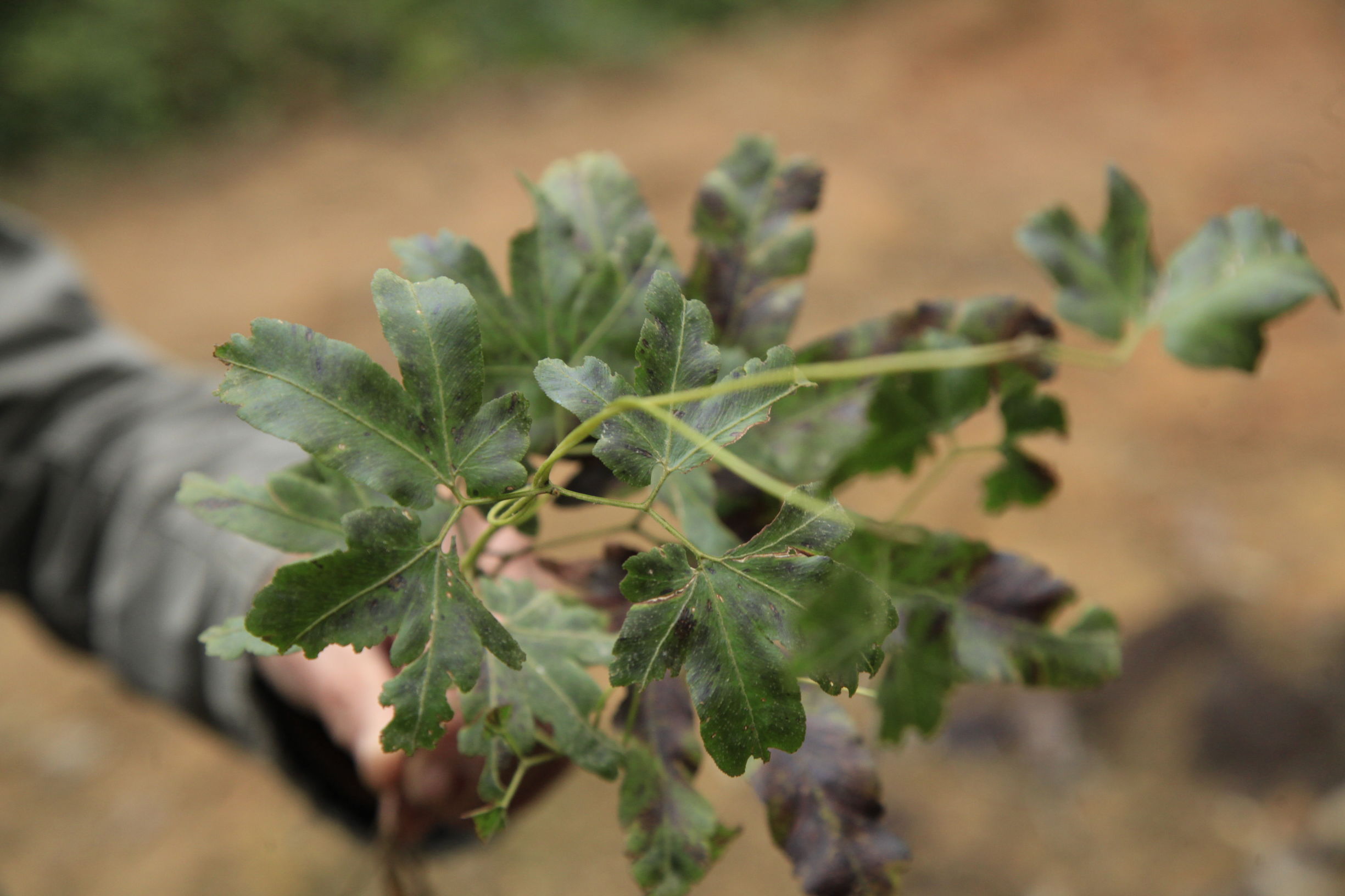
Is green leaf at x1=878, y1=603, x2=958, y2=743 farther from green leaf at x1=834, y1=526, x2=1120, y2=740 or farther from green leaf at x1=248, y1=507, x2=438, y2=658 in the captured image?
green leaf at x1=248, y1=507, x2=438, y2=658

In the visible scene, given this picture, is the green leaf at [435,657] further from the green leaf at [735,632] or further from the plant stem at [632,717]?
the plant stem at [632,717]

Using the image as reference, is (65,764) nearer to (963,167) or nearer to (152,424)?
(152,424)

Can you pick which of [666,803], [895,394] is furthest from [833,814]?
[895,394]

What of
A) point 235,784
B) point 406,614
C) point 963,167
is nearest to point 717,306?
point 406,614

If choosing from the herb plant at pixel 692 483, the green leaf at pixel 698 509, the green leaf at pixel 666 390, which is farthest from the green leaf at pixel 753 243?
the green leaf at pixel 666 390

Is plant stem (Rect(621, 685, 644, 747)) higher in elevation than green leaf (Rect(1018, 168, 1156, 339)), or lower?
lower

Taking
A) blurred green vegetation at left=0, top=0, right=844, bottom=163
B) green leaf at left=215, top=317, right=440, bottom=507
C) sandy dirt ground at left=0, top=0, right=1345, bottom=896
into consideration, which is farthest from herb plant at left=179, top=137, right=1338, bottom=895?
blurred green vegetation at left=0, top=0, right=844, bottom=163
